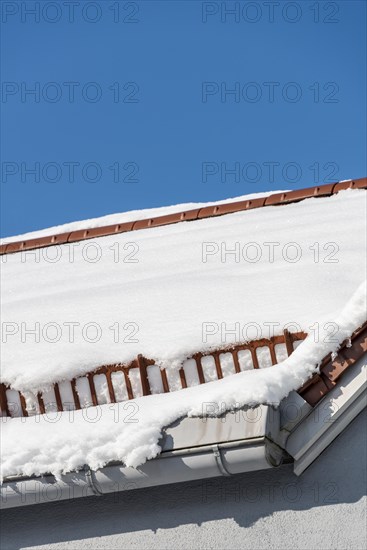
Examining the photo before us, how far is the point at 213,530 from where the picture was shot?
399 cm

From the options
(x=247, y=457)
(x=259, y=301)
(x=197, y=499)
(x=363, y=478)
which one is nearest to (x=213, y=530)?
(x=197, y=499)

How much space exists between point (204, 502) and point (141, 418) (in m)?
0.51

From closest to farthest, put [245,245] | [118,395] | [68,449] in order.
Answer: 1. [68,449]
2. [118,395]
3. [245,245]

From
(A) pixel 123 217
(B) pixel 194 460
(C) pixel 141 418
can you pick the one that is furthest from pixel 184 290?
(A) pixel 123 217

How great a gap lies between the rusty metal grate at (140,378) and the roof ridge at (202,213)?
197cm

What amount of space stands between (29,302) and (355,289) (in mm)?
2213

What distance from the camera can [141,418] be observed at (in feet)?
13.2

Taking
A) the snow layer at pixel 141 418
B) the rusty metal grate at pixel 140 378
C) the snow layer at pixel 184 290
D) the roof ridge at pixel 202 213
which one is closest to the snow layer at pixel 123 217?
the roof ridge at pixel 202 213

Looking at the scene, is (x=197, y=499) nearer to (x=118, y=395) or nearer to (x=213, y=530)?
(x=213, y=530)

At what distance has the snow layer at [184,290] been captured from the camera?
441 cm

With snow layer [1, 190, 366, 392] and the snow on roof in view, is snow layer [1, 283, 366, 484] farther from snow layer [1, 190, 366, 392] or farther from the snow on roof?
snow layer [1, 190, 366, 392]

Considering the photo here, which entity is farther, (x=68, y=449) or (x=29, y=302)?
(x=29, y=302)

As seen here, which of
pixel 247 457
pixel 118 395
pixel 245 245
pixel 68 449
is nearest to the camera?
pixel 247 457

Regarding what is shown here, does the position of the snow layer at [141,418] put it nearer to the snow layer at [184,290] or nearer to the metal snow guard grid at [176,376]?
the metal snow guard grid at [176,376]
